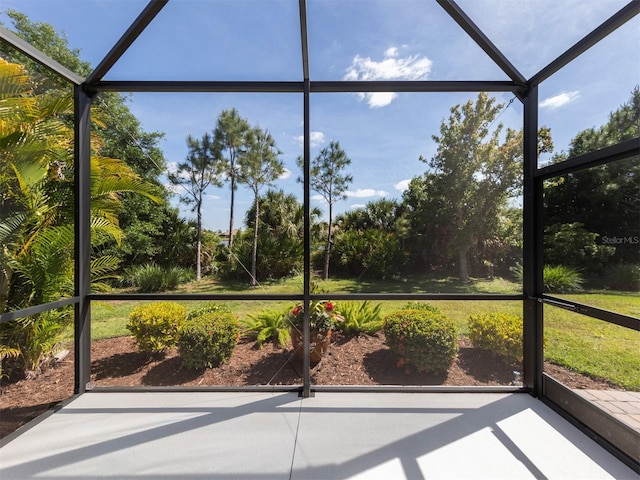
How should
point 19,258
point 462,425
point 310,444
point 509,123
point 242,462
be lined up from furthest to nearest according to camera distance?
point 509,123
point 19,258
point 462,425
point 310,444
point 242,462

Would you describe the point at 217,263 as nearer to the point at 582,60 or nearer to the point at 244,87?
the point at 244,87

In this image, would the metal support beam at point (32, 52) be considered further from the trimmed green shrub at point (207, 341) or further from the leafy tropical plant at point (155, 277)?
the trimmed green shrub at point (207, 341)

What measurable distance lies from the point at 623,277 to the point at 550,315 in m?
0.68

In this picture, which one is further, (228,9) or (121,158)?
(121,158)

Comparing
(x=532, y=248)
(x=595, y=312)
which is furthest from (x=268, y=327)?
(x=595, y=312)

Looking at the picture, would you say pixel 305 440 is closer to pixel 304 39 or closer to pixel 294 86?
pixel 294 86

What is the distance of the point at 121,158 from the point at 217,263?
65.2 inches

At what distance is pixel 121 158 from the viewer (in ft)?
9.79

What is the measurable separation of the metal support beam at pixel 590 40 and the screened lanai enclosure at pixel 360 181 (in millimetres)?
20

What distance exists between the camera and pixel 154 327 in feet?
9.32

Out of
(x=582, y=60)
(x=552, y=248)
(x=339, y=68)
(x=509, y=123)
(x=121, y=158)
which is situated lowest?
(x=552, y=248)

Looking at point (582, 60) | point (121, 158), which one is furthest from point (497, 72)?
point (121, 158)

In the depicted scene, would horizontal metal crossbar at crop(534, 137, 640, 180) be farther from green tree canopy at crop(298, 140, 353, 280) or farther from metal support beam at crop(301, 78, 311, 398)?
metal support beam at crop(301, 78, 311, 398)

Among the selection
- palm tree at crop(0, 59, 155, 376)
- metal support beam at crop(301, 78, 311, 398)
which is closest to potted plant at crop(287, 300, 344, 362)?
metal support beam at crop(301, 78, 311, 398)
